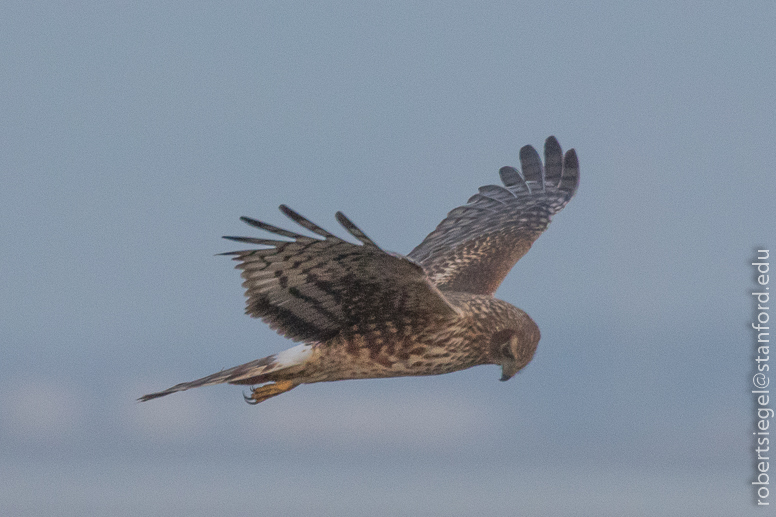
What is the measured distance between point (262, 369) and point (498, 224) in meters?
3.49

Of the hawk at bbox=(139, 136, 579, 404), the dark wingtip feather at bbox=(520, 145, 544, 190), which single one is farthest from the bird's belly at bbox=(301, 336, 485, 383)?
the dark wingtip feather at bbox=(520, 145, 544, 190)

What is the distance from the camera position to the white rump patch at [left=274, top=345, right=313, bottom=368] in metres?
6.45

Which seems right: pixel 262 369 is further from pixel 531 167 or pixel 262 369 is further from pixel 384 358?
pixel 531 167

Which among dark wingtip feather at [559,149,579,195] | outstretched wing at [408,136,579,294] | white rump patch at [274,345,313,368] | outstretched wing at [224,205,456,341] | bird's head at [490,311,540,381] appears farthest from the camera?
dark wingtip feather at [559,149,579,195]

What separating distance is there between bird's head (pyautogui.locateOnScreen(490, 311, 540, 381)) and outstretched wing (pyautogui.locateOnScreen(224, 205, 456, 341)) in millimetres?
619

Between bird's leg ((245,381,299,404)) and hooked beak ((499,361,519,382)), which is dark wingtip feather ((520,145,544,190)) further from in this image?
bird's leg ((245,381,299,404))

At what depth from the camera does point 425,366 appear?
6508mm

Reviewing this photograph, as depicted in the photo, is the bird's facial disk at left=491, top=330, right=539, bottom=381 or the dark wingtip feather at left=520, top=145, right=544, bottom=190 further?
the dark wingtip feather at left=520, top=145, right=544, bottom=190

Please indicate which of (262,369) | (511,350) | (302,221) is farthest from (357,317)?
(302,221)

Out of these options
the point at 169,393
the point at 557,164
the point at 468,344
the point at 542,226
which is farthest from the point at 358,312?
the point at 557,164

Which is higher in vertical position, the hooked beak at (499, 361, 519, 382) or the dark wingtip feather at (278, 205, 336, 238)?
the dark wingtip feather at (278, 205, 336, 238)

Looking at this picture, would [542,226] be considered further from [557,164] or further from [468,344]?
[468,344]

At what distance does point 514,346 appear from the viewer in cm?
664

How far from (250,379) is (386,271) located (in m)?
1.67
